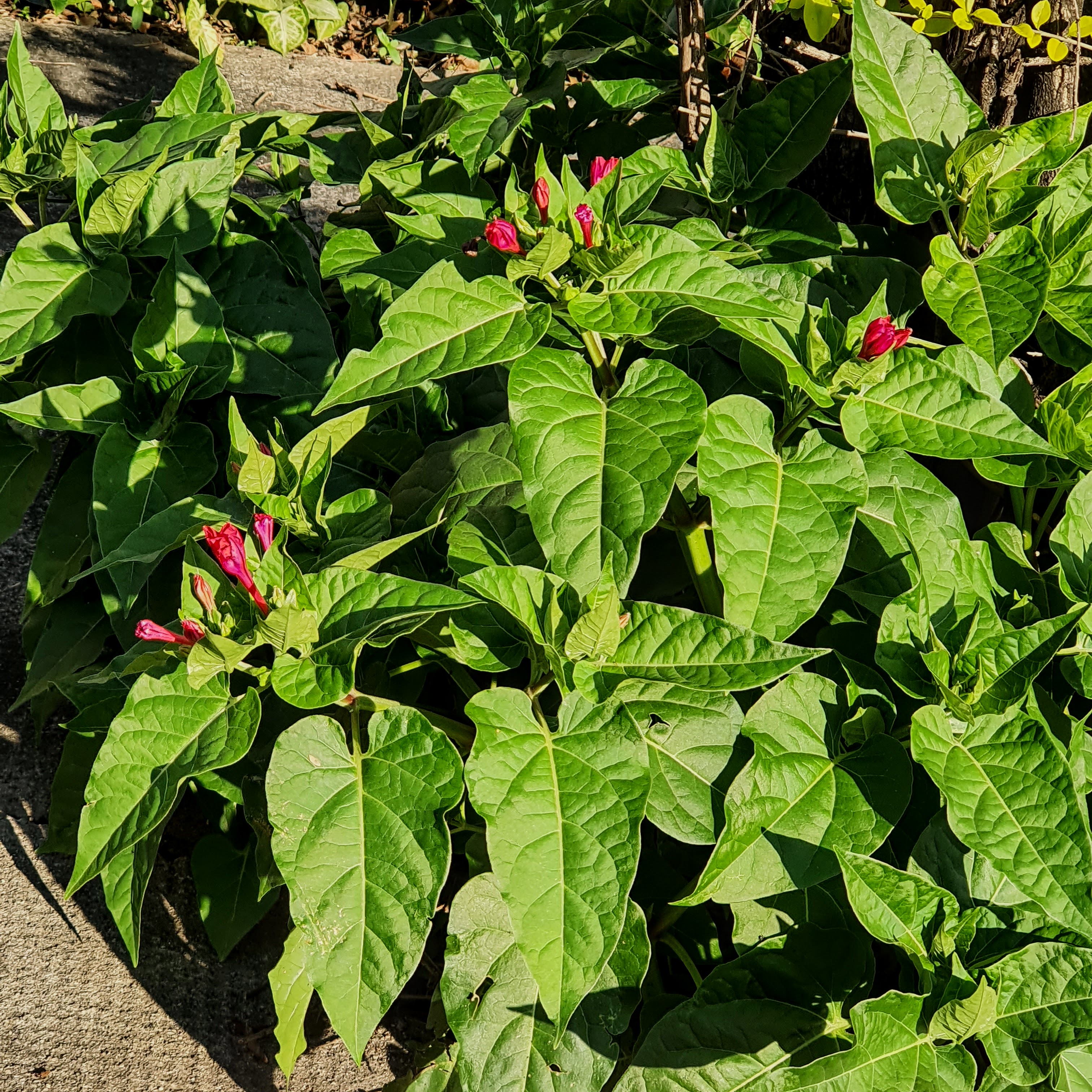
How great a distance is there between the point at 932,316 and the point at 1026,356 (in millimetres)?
238

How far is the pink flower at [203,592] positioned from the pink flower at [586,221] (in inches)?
31.2

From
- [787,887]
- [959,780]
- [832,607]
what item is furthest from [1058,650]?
[787,887]

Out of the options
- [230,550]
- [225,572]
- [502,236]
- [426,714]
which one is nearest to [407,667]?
[426,714]

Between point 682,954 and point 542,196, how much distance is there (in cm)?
135

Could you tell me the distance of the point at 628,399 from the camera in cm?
A: 173

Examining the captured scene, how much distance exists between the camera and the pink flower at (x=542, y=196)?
5.47 ft

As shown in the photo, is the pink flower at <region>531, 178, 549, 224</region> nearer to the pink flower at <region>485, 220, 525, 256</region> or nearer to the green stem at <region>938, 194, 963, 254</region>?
the pink flower at <region>485, 220, 525, 256</region>

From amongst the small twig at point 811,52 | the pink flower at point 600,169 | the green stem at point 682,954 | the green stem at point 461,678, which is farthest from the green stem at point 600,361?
the small twig at point 811,52

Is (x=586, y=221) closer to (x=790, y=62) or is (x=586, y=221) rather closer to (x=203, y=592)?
(x=203, y=592)

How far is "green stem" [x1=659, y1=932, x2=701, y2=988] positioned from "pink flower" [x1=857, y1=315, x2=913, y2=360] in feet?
3.61

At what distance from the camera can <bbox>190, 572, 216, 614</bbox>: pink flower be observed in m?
1.56

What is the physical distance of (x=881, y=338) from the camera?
1.65m

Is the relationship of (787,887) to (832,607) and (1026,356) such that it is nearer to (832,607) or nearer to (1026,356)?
(832,607)

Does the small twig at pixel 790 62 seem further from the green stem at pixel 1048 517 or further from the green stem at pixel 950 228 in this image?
the green stem at pixel 1048 517
